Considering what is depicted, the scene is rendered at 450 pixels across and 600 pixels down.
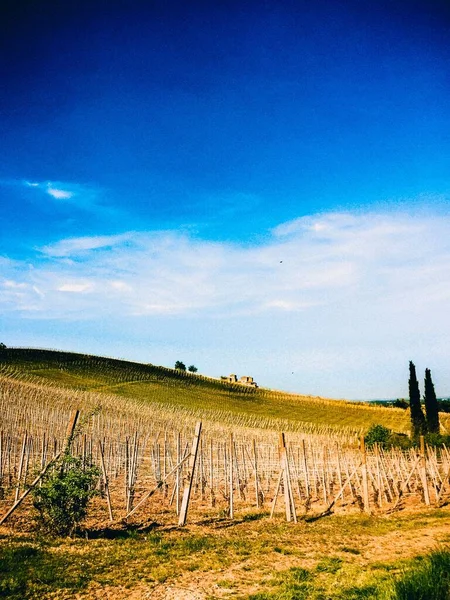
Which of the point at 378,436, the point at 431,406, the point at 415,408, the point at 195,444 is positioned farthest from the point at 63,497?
the point at 431,406

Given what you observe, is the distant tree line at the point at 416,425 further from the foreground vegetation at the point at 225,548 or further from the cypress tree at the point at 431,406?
the foreground vegetation at the point at 225,548

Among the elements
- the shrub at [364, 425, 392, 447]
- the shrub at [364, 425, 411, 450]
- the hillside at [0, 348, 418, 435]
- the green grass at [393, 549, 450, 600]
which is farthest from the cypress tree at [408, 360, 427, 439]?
the green grass at [393, 549, 450, 600]

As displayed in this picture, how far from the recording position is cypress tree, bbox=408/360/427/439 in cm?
3518

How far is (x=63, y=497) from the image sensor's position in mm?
8992

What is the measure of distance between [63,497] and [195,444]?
3.41m

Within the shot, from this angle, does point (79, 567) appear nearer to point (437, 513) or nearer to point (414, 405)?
point (437, 513)

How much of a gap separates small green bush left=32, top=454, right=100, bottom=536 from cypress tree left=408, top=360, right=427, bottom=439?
101ft

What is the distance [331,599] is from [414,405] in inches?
1385

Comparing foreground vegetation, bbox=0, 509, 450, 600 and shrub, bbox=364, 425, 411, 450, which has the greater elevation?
foreground vegetation, bbox=0, 509, 450, 600

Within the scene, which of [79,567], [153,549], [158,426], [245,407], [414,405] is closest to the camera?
[79,567]

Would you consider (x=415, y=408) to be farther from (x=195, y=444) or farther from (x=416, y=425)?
(x=195, y=444)

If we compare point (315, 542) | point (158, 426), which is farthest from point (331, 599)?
point (158, 426)

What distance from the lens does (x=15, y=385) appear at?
40.1 metres

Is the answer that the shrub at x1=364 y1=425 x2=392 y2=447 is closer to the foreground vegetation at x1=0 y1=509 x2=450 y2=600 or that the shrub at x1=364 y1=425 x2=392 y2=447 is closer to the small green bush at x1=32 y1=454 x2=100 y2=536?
the foreground vegetation at x1=0 y1=509 x2=450 y2=600
